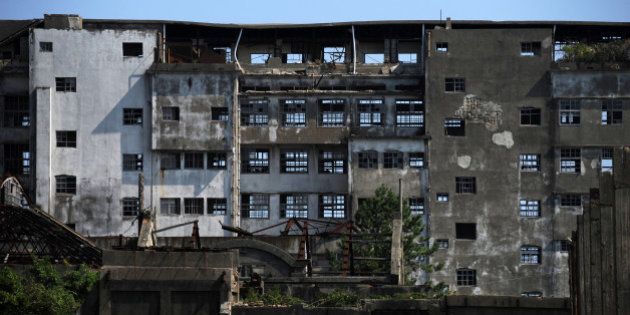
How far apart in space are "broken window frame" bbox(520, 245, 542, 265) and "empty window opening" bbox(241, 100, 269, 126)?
15993 millimetres

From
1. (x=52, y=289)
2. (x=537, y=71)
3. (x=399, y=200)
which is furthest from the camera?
(x=537, y=71)

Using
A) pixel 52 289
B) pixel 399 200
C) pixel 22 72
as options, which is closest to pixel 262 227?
pixel 399 200

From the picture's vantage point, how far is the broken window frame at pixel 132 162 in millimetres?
96312

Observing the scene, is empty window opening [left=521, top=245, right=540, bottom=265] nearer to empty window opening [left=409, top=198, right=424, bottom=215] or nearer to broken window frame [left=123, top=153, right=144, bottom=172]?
empty window opening [left=409, top=198, right=424, bottom=215]

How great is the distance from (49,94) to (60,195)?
18.7 ft

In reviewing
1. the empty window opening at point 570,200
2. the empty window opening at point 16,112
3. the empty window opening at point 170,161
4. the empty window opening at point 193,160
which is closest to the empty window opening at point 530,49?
the empty window opening at point 570,200

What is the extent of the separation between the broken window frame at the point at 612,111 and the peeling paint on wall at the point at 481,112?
570cm

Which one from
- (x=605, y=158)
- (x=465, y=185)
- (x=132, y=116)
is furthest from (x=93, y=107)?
(x=605, y=158)

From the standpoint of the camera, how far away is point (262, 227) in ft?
314

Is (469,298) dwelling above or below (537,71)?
below

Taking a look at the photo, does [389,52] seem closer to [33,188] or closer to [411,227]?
[411,227]

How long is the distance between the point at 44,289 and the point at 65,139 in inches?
1321

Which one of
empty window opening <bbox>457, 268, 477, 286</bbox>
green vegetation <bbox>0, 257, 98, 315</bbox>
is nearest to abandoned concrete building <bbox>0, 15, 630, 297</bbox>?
empty window opening <bbox>457, 268, 477, 286</bbox>

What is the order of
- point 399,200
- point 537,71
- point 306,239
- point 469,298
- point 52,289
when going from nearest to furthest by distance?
point 469,298 → point 52,289 → point 306,239 → point 399,200 → point 537,71
